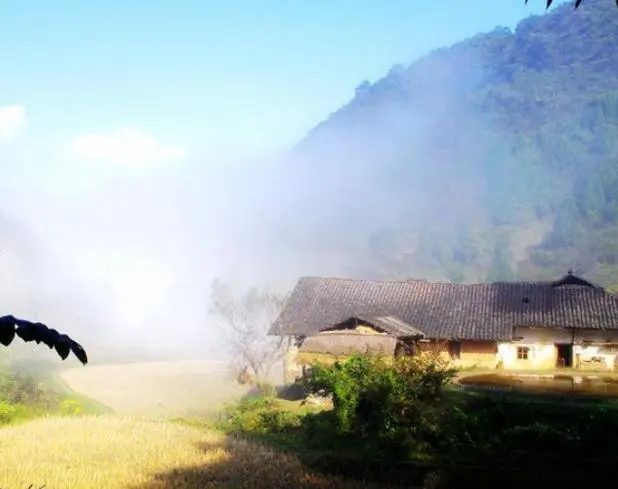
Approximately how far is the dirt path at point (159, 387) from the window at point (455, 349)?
948cm

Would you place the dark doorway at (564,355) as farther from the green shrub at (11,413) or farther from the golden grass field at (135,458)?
the green shrub at (11,413)

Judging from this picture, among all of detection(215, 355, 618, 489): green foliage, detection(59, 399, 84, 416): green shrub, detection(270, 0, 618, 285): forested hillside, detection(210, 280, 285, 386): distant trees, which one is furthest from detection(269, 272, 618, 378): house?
detection(270, 0, 618, 285): forested hillside

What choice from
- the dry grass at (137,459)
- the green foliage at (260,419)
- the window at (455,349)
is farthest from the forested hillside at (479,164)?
the dry grass at (137,459)

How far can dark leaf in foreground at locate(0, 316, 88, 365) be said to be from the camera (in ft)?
9.82

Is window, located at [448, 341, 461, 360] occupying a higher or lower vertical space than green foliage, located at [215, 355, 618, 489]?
higher

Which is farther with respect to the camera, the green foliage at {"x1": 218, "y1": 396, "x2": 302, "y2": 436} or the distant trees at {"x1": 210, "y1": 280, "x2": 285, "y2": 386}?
the distant trees at {"x1": 210, "y1": 280, "x2": 285, "y2": 386}

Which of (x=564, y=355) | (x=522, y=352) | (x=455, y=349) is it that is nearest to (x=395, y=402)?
(x=455, y=349)

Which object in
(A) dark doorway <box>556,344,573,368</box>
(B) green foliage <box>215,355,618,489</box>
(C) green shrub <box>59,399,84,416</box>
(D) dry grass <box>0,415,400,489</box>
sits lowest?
(D) dry grass <box>0,415,400,489</box>

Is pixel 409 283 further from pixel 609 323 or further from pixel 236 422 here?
pixel 236 422

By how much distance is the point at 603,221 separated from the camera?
87.1 metres

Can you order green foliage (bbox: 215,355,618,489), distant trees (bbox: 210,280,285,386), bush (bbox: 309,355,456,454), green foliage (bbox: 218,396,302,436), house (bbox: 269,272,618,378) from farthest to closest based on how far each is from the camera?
1. distant trees (bbox: 210,280,285,386)
2. house (bbox: 269,272,618,378)
3. green foliage (bbox: 218,396,302,436)
4. bush (bbox: 309,355,456,454)
5. green foliage (bbox: 215,355,618,489)

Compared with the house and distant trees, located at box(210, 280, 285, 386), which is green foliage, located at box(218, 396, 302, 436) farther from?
distant trees, located at box(210, 280, 285, 386)

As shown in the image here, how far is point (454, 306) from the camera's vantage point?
3253cm

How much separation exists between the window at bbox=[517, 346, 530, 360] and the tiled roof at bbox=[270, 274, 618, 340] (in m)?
1.12
